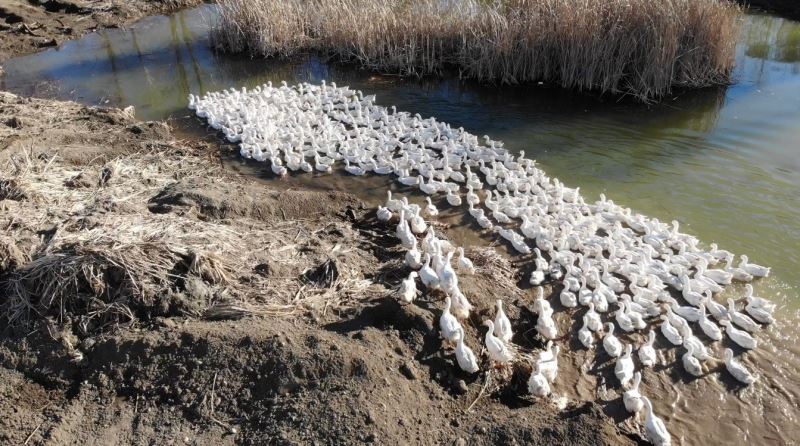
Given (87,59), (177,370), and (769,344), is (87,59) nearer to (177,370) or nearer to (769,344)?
(177,370)

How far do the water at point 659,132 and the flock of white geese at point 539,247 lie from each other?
0.98ft

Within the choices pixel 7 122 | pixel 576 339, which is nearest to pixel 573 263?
pixel 576 339

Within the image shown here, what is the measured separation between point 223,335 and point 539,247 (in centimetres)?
335

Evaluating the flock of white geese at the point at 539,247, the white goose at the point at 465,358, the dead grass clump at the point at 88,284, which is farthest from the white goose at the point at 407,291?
the dead grass clump at the point at 88,284

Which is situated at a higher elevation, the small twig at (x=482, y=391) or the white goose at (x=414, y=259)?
the white goose at (x=414, y=259)

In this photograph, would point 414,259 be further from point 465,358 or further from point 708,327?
point 708,327

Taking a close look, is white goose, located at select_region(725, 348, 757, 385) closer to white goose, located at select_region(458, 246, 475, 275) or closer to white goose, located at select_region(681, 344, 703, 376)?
white goose, located at select_region(681, 344, 703, 376)

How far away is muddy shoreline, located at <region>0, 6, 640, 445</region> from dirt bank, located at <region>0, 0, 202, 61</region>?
10728mm

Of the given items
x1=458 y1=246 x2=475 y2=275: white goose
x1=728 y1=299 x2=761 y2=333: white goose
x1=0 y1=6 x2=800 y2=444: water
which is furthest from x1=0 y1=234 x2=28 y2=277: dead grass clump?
x1=728 y1=299 x2=761 y2=333: white goose

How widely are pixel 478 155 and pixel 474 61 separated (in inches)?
171

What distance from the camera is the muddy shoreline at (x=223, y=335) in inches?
148

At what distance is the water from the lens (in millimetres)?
4543

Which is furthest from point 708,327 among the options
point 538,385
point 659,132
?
point 659,132

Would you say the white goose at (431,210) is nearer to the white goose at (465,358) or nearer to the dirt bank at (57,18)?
the white goose at (465,358)
